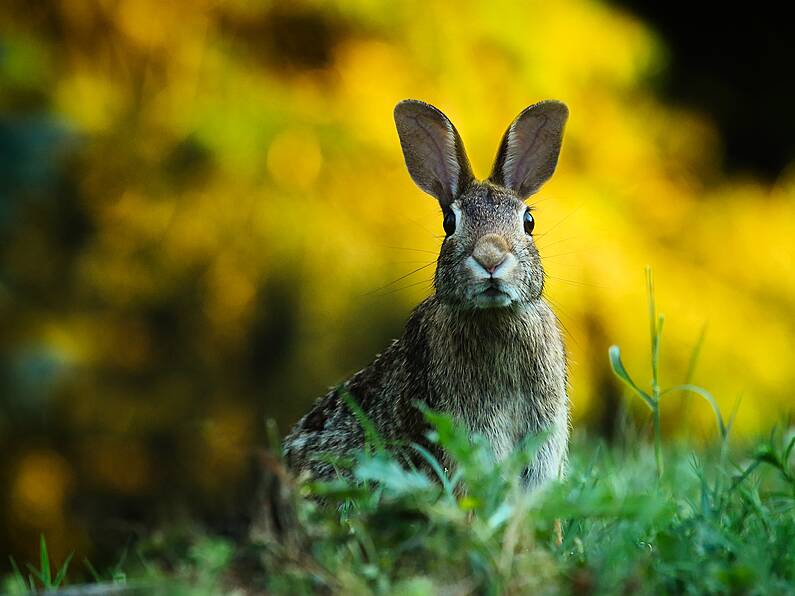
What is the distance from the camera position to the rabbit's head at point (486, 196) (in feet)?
9.71

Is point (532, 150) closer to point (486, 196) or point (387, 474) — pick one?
point (486, 196)

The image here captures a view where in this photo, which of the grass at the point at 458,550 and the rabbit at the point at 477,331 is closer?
the grass at the point at 458,550

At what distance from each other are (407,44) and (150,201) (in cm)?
201

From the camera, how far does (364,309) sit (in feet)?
22.2

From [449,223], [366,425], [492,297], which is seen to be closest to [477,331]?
[492,297]

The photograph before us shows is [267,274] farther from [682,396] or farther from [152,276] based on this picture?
[682,396]

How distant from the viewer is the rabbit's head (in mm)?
2959

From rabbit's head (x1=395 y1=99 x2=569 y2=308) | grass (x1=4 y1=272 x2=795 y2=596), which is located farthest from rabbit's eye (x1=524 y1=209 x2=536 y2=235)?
grass (x1=4 y1=272 x2=795 y2=596)

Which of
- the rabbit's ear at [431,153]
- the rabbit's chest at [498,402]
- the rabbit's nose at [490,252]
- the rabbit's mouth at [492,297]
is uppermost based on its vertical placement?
the rabbit's ear at [431,153]

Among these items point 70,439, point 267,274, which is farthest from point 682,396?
point 70,439

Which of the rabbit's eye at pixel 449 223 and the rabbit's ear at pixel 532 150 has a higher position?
the rabbit's ear at pixel 532 150

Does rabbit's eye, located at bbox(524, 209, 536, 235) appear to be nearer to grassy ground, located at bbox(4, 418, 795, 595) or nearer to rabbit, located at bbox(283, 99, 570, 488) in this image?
rabbit, located at bbox(283, 99, 570, 488)

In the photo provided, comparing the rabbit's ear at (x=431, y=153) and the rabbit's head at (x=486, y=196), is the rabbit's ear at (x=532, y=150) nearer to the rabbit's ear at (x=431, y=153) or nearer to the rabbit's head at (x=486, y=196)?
the rabbit's head at (x=486, y=196)

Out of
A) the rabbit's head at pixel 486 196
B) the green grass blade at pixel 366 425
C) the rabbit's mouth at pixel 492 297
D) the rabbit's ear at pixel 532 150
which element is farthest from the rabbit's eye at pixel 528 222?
the green grass blade at pixel 366 425
